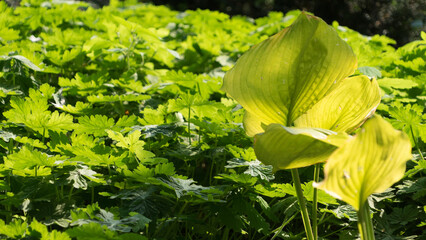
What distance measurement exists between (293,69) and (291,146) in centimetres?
19

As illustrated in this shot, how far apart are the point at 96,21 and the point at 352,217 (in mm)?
2289

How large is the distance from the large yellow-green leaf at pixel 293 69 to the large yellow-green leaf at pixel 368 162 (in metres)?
0.24

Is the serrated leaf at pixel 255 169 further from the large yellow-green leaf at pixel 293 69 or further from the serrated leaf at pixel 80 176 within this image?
the serrated leaf at pixel 80 176

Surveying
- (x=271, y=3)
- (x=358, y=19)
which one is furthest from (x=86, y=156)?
(x=271, y=3)

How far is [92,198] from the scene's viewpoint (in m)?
1.29

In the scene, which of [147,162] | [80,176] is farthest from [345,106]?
[80,176]

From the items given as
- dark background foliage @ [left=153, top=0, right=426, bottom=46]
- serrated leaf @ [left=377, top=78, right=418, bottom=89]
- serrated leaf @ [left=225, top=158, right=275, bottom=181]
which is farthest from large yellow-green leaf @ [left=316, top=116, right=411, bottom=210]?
Answer: dark background foliage @ [left=153, top=0, right=426, bottom=46]

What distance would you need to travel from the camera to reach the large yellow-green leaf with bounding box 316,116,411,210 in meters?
0.86

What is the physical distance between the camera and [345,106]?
1168 mm

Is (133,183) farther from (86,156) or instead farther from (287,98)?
(287,98)

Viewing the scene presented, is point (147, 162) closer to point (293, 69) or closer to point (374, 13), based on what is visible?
point (293, 69)

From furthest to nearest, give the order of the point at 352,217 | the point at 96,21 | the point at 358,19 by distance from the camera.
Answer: the point at 358,19, the point at 96,21, the point at 352,217

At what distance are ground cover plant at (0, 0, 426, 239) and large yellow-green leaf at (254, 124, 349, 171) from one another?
0.11 metres

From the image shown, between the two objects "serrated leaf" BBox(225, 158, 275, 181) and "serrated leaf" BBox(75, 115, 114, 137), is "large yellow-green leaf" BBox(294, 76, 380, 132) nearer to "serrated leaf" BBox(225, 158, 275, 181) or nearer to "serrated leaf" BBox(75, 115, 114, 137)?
"serrated leaf" BBox(225, 158, 275, 181)
